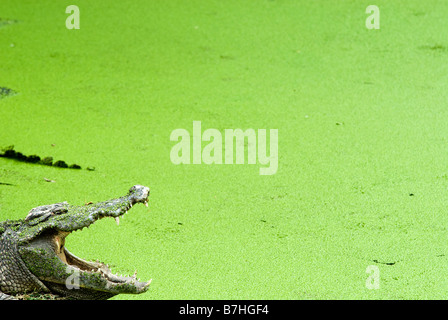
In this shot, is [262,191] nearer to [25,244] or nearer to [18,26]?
[25,244]

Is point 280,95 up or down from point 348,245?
up

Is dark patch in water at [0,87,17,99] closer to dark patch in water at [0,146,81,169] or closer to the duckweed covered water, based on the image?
the duckweed covered water

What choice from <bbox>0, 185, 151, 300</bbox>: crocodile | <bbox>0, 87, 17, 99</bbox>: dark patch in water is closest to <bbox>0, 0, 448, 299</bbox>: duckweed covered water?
<bbox>0, 87, 17, 99</bbox>: dark patch in water

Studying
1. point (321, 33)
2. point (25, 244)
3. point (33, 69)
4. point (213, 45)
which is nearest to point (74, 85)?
point (33, 69)

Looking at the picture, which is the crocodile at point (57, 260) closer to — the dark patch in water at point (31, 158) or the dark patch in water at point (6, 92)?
the dark patch in water at point (31, 158)

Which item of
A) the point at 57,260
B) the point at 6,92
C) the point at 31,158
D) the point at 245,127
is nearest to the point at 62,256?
the point at 57,260

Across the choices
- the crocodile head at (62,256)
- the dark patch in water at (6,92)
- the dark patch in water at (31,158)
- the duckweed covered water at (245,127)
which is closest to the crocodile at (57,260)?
the crocodile head at (62,256)

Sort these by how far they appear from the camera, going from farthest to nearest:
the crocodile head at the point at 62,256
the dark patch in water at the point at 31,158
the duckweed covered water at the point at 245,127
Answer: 1. the dark patch in water at the point at 31,158
2. the duckweed covered water at the point at 245,127
3. the crocodile head at the point at 62,256
